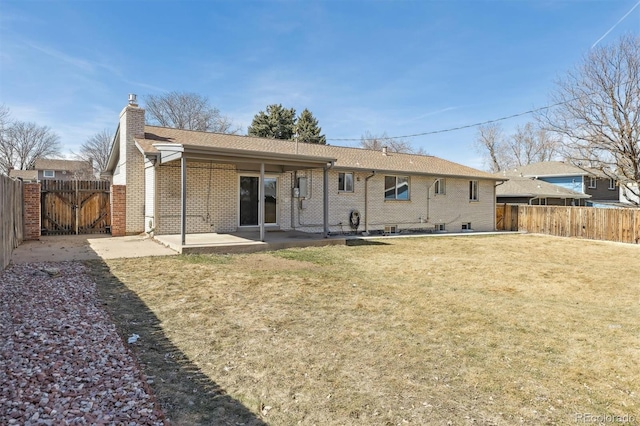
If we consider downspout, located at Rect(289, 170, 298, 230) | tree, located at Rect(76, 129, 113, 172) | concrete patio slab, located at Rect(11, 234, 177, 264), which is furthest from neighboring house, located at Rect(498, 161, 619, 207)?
tree, located at Rect(76, 129, 113, 172)

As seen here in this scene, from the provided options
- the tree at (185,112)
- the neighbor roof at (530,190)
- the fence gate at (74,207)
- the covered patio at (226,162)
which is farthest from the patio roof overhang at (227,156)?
the tree at (185,112)

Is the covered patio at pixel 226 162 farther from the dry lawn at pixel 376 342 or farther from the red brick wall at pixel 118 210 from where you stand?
the dry lawn at pixel 376 342

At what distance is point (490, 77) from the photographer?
67.4 feet

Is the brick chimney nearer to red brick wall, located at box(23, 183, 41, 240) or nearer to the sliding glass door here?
red brick wall, located at box(23, 183, 41, 240)

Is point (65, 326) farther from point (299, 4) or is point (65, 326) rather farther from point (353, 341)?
point (299, 4)

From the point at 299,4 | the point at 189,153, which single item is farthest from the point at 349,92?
the point at 189,153

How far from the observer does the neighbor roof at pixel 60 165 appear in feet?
155

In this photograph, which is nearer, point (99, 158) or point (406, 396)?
point (406, 396)

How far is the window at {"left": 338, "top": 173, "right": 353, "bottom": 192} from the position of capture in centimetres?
1559

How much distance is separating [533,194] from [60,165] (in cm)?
5388

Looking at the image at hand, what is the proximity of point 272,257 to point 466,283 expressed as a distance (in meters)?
4.55

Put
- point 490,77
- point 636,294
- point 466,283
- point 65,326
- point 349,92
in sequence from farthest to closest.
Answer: point 349,92
point 490,77
point 466,283
point 636,294
point 65,326

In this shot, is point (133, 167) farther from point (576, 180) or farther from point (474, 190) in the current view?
point (576, 180)

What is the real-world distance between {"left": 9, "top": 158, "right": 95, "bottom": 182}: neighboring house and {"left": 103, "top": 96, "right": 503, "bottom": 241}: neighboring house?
33.2m
